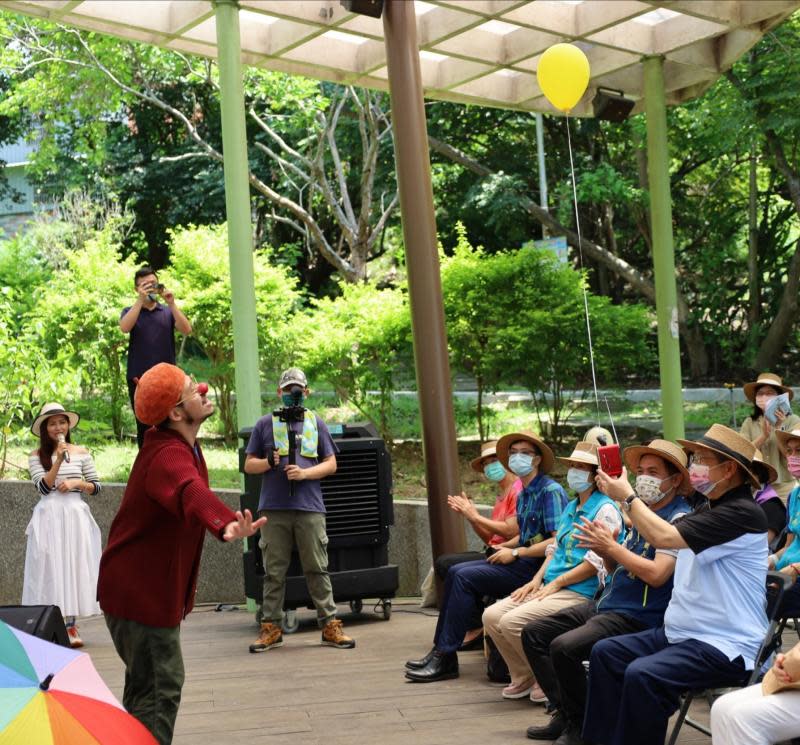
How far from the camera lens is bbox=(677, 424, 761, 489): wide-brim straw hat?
4.47 meters

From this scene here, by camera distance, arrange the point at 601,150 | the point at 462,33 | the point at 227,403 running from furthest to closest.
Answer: the point at 601,150 < the point at 227,403 < the point at 462,33

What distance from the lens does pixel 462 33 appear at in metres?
9.61

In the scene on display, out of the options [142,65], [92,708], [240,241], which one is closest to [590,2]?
[240,241]

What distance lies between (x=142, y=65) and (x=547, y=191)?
24.4ft

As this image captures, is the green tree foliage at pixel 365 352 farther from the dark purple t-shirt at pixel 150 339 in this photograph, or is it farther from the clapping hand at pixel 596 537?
the clapping hand at pixel 596 537

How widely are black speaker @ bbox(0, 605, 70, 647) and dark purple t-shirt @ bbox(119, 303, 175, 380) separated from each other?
399 cm

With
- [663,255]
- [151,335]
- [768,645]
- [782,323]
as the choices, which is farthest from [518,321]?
[768,645]

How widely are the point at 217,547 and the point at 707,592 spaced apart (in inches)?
240

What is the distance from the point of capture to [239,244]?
29.6 ft

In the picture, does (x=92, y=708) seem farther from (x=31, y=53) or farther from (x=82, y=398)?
(x=31, y=53)

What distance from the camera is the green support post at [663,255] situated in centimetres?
1027

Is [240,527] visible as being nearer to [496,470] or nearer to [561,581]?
[561,581]

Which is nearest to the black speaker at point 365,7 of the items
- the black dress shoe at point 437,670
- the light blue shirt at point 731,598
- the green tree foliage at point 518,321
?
the green tree foliage at point 518,321

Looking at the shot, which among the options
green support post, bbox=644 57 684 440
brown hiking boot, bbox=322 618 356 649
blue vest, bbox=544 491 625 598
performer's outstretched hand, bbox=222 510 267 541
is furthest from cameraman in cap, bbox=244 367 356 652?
green support post, bbox=644 57 684 440
